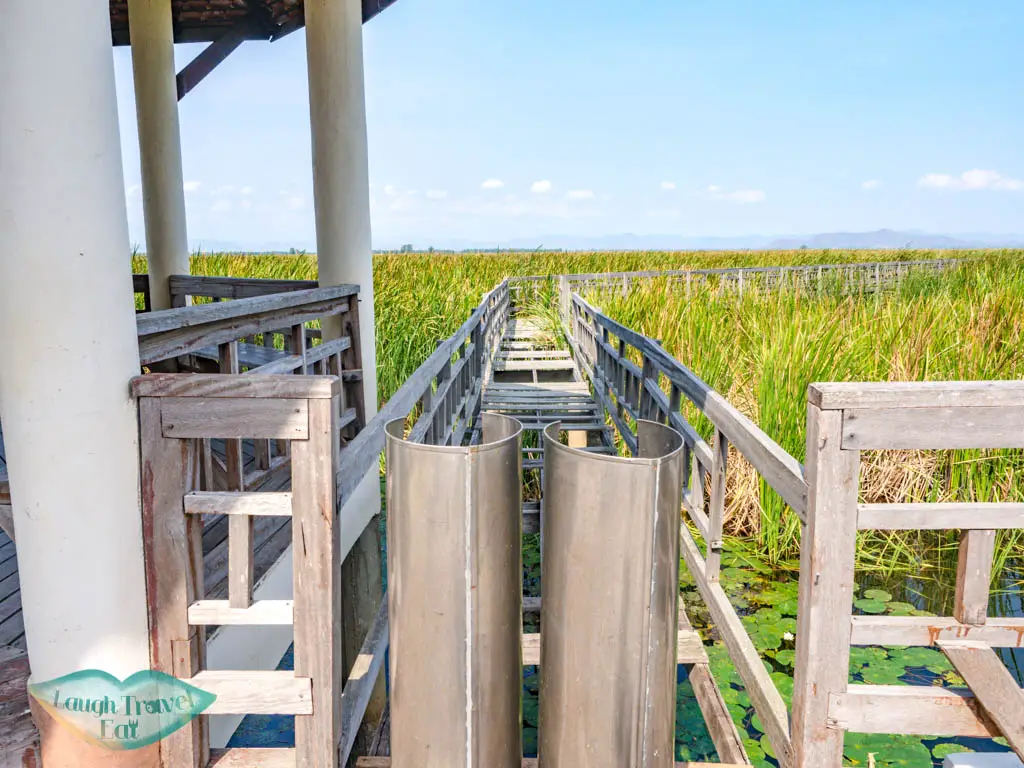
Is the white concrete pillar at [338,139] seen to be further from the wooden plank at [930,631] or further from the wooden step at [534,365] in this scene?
the wooden step at [534,365]

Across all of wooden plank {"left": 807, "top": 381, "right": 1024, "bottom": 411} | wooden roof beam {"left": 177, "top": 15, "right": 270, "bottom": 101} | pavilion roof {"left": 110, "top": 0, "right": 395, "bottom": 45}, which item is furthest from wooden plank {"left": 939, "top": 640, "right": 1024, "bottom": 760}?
wooden roof beam {"left": 177, "top": 15, "right": 270, "bottom": 101}

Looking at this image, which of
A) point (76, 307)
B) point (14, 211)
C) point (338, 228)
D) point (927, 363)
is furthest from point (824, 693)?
point (927, 363)

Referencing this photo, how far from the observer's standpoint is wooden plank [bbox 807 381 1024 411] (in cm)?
148

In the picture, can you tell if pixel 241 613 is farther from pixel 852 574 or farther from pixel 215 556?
pixel 852 574

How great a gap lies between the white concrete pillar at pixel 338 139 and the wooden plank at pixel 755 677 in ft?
9.63

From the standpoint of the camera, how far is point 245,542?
172 centimetres

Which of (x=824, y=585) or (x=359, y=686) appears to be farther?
(x=359, y=686)

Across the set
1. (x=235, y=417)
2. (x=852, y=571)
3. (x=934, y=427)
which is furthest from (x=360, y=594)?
(x=934, y=427)

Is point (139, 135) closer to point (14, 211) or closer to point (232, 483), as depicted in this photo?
point (232, 483)

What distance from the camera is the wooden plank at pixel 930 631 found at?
5.10ft

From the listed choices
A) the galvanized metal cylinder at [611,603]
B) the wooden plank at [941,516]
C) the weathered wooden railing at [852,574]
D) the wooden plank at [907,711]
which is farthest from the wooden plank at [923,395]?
the wooden plank at [907,711]

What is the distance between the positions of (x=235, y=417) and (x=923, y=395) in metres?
1.56

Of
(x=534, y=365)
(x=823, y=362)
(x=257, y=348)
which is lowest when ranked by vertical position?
(x=534, y=365)

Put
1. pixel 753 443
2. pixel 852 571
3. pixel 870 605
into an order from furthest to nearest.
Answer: pixel 870 605, pixel 753 443, pixel 852 571
